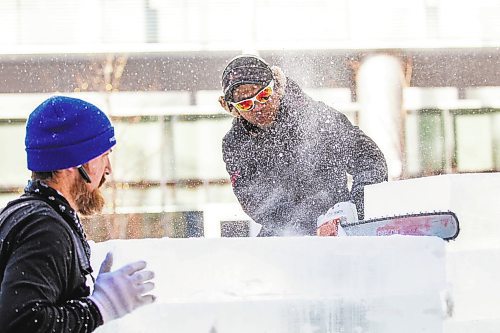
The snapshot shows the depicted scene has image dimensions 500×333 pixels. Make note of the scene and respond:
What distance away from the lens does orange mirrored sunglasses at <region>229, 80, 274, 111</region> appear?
353 cm

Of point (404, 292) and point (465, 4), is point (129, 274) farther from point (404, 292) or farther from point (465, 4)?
point (465, 4)

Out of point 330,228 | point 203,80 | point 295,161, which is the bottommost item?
point 330,228

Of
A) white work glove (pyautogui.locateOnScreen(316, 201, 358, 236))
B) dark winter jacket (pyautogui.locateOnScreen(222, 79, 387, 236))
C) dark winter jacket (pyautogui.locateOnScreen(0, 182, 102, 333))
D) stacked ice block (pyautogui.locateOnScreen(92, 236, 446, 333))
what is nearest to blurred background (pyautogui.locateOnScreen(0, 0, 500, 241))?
dark winter jacket (pyautogui.locateOnScreen(222, 79, 387, 236))

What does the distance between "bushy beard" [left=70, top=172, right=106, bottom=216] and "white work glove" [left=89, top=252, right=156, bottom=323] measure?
0.46 feet

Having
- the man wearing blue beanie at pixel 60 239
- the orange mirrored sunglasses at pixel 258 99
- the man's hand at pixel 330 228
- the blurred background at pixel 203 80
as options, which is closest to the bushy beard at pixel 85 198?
the man wearing blue beanie at pixel 60 239

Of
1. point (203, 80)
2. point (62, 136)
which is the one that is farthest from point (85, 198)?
point (203, 80)

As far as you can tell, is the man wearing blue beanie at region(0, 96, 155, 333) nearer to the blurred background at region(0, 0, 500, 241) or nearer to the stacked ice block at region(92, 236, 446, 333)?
the stacked ice block at region(92, 236, 446, 333)

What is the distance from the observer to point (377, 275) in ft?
6.72

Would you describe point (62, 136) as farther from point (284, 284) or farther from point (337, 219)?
point (337, 219)

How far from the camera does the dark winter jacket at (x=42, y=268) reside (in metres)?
1.54

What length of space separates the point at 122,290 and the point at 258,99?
6.17 ft

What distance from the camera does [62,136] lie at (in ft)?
5.82

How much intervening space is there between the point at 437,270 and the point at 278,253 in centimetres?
39

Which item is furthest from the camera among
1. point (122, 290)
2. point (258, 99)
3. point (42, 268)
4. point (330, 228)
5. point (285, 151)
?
point (285, 151)
